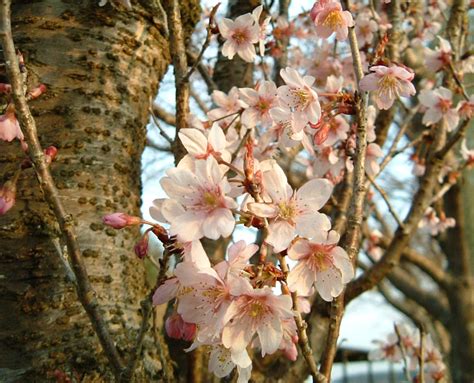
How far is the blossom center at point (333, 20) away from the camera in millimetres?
1358

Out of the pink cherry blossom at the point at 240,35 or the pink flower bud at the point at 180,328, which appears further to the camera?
the pink cherry blossom at the point at 240,35

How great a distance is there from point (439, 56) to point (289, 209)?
5.51ft

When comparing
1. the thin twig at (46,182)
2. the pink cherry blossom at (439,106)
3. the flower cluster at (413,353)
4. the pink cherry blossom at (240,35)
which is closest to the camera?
the thin twig at (46,182)

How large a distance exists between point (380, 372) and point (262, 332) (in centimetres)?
1272

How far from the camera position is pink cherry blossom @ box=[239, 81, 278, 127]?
150 centimetres

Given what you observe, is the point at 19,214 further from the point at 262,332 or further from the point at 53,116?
the point at 262,332

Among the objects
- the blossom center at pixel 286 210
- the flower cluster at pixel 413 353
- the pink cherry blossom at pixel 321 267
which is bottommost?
the flower cluster at pixel 413 353

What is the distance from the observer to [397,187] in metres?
9.66

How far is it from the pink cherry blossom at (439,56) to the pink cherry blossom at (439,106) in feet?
0.61

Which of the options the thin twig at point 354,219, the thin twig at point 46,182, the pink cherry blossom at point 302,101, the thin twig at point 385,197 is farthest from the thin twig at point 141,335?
the thin twig at point 385,197

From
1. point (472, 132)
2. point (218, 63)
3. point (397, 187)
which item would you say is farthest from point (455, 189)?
point (397, 187)

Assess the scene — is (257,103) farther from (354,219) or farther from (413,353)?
(413,353)

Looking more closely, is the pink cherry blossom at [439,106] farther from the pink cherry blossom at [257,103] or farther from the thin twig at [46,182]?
the thin twig at [46,182]

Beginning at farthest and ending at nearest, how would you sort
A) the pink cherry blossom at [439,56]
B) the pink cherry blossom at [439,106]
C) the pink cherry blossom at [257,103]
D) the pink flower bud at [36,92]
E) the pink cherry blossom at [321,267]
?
the pink cherry blossom at [439,56] < the pink cherry blossom at [439,106] < the pink cherry blossom at [257,103] < the pink flower bud at [36,92] < the pink cherry blossom at [321,267]
